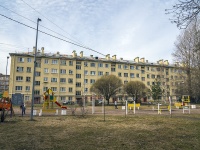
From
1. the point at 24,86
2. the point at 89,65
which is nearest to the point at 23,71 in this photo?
the point at 24,86

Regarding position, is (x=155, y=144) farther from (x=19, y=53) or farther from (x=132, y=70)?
(x=132, y=70)

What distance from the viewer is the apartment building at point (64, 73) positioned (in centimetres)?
6209

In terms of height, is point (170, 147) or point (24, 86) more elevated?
point (24, 86)

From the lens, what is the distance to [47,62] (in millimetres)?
66188

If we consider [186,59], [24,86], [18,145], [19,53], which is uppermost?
[19,53]

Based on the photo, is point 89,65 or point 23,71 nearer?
point 23,71

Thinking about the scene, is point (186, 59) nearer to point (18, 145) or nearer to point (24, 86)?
point (18, 145)

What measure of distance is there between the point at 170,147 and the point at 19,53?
205 ft

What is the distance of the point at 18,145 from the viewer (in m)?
7.45

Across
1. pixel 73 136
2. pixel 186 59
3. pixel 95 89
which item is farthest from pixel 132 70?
pixel 73 136

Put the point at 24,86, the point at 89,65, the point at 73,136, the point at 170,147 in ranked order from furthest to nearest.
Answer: the point at 89,65, the point at 24,86, the point at 73,136, the point at 170,147

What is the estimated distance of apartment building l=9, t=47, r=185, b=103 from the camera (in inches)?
2445

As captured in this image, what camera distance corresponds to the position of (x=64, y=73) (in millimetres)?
68062

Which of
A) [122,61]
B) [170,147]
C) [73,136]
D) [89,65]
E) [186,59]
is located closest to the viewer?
[170,147]
